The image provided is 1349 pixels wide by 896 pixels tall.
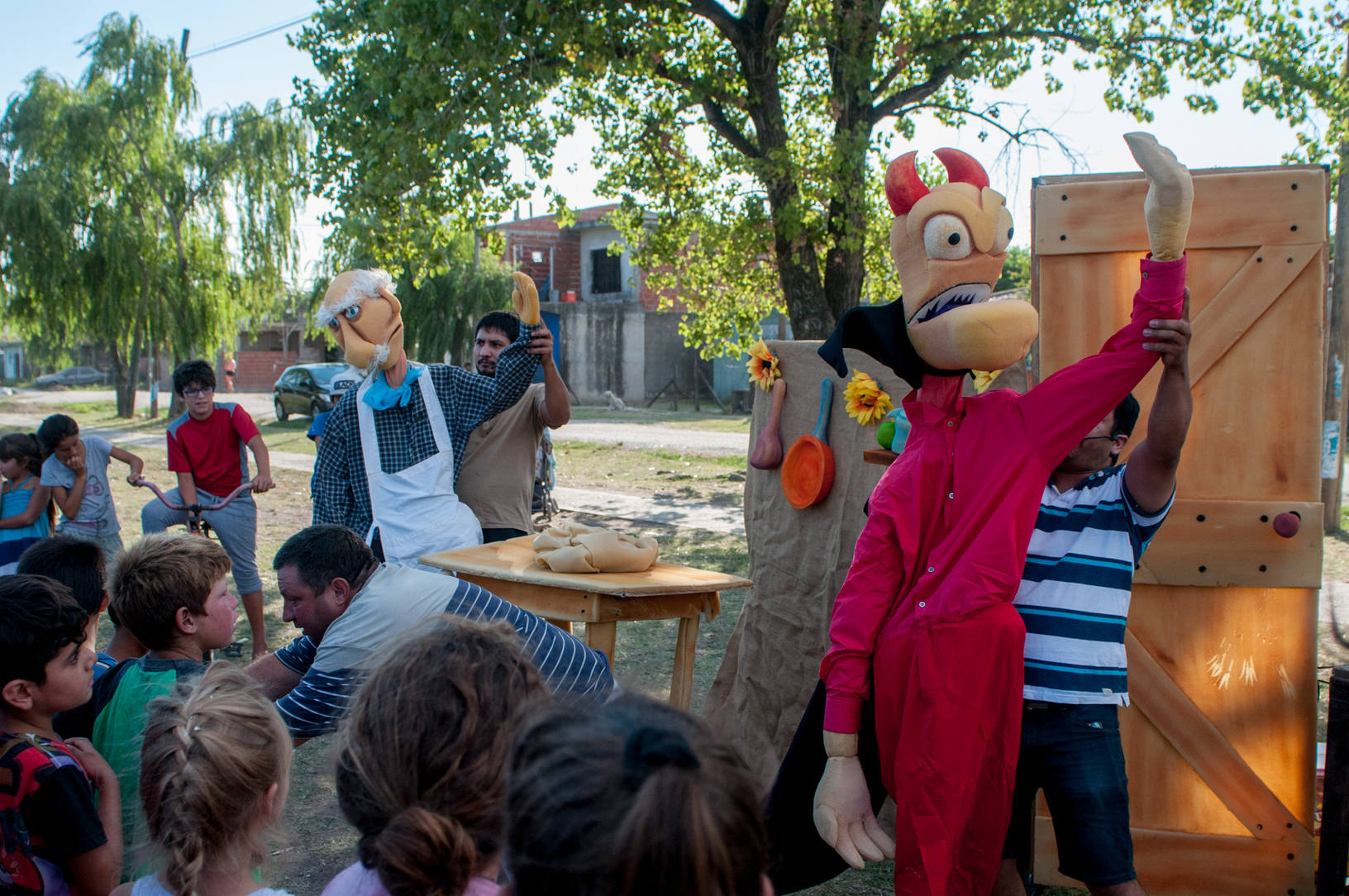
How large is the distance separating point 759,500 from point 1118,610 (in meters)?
2.03

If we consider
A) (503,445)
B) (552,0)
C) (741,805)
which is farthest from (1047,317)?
(552,0)

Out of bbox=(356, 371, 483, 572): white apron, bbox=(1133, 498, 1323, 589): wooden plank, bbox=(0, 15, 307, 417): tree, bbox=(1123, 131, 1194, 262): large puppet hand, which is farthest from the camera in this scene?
bbox=(0, 15, 307, 417): tree

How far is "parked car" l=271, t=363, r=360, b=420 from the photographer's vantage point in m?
22.9

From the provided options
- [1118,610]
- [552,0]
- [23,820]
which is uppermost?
[552,0]

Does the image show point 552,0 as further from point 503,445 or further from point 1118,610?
point 1118,610

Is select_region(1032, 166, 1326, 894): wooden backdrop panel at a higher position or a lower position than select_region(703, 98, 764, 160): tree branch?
lower

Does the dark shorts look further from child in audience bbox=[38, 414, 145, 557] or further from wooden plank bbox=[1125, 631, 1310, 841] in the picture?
child in audience bbox=[38, 414, 145, 557]

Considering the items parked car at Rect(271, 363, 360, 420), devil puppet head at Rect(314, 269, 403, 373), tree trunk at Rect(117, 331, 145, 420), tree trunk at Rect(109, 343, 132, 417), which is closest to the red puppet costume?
devil puppet head at Rect(314, 269, 403, 373)

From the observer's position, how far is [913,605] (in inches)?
88.6

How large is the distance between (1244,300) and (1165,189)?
1252 millimetres

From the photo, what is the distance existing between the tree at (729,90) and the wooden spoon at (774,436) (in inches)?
A: 204

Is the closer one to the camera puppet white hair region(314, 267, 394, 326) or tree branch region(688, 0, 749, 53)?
puppet white hair region(314, 267, 394, 326)

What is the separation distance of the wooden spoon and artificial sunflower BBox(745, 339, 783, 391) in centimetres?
3

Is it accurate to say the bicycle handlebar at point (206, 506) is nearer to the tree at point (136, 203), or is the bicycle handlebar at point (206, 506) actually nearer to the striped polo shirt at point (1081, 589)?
the striped polo shirt at point (1081, 589)
